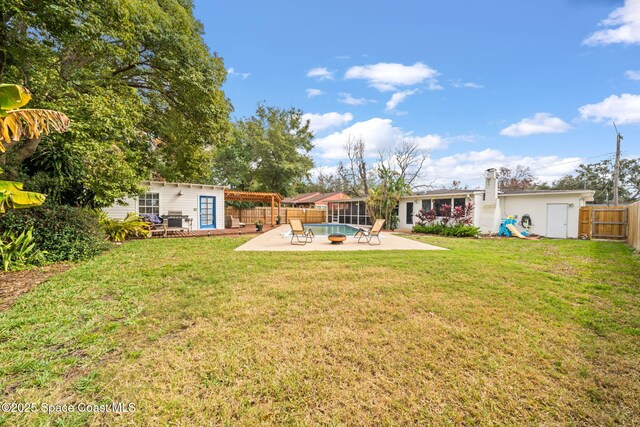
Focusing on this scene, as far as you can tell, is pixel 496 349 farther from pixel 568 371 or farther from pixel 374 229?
pixel 374 229

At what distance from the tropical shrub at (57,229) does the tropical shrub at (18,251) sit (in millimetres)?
159

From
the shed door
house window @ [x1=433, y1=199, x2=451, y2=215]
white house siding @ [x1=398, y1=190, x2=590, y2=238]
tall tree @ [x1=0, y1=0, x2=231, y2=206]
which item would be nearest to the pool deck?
tall tree @ [x1=0, y1=0, x2=231, y2=206]

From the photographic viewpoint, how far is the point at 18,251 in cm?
607

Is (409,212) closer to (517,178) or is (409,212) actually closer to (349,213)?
(349,213)

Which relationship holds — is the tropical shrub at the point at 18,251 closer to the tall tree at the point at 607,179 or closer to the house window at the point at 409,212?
the house window at the point at 409,212

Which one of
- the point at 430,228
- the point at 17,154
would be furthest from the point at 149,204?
the point at 430,228

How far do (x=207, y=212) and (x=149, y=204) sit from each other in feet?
11.0

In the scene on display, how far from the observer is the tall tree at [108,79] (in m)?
→ 6.00

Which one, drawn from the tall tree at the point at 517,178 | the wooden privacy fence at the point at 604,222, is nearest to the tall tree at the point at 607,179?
the tall tree at the point at 517,178

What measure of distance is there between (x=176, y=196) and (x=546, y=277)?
55.0ft

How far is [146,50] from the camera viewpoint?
9391mm

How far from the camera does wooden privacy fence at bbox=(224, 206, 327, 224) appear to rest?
24188mm

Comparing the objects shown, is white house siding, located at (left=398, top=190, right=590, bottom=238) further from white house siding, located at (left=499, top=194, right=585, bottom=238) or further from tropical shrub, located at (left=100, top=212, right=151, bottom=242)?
tropical shrub, located at (left=100, top=212, right=151, bottom=242)

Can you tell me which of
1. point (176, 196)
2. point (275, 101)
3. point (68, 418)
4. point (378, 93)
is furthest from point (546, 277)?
point (275, 101)
